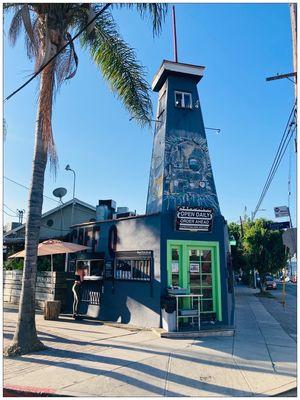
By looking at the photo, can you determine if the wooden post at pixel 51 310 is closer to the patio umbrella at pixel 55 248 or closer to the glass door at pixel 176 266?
the patio umbrella at pixel 55 248

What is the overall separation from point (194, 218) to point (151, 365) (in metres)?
4.86

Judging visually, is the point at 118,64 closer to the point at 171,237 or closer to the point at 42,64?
the point at 42,64

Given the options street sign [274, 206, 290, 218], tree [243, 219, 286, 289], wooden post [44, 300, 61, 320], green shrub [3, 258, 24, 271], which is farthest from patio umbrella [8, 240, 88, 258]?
tree [243, 219, 286, 289]

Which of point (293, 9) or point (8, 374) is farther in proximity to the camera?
point (293, 9)

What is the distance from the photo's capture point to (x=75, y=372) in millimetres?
6102

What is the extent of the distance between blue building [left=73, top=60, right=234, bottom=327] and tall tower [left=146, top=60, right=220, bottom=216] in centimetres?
3

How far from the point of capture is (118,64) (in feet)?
35.1

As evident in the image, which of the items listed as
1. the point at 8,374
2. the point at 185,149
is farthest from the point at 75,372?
the point at 185,149

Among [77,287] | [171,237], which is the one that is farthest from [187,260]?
[77,287]

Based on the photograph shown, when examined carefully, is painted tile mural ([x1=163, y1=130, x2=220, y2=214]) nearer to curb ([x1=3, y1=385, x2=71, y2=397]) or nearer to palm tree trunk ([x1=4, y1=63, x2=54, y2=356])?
palm tree trunk ([x1=4, y1=63, x2=54, y2=356])

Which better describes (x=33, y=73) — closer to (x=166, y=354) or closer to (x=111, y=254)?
(x=111, y=254)

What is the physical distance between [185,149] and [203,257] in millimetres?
3507

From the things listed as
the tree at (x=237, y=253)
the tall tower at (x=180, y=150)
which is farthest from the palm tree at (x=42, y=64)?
the tree at (x=237, y=253)

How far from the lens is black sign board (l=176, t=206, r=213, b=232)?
10320mm
